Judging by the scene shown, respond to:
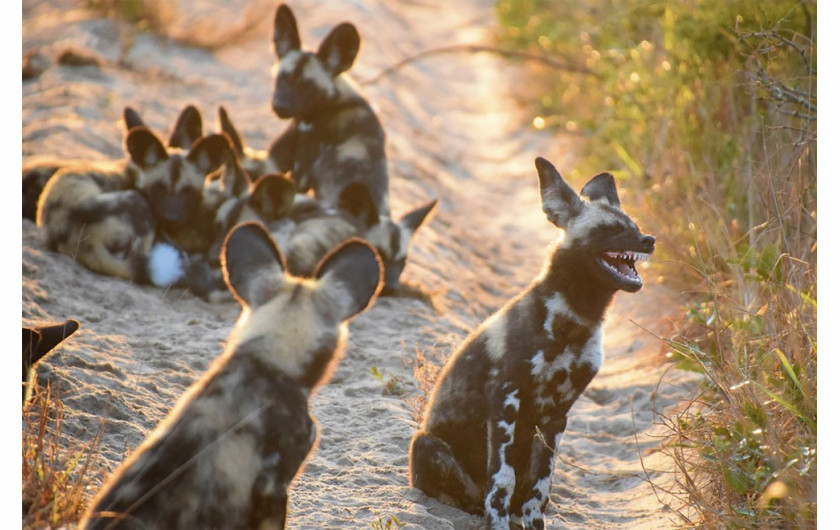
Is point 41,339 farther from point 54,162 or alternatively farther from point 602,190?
point 54,162

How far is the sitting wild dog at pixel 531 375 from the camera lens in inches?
148

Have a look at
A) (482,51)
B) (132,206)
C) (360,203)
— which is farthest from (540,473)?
(482,51)

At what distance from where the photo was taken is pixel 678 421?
3.93 m

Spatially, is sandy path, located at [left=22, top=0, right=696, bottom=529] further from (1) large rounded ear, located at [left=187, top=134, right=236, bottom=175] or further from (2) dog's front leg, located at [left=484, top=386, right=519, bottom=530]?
(1) large rounded ear, located at [left=187, top=134, right=236, bottom=175]

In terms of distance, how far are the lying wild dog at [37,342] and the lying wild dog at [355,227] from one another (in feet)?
8.35

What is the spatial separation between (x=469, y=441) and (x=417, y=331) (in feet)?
6.43

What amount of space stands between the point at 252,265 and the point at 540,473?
140cm

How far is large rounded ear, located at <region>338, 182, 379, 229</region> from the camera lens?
632cm

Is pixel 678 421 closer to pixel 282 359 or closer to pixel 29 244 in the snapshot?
pixel 282 359

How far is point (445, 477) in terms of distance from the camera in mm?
3861

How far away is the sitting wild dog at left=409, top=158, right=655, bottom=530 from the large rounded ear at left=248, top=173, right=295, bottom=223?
246cm

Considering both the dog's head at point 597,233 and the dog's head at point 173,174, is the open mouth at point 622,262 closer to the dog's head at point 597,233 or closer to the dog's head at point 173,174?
the dog's head at point 597,233
